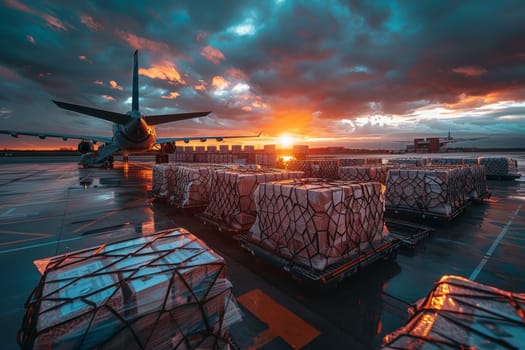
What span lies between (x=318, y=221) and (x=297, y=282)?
4.65ft

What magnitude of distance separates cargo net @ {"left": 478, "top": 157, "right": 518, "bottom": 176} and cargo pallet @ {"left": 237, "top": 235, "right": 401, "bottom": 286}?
22738 millimetres

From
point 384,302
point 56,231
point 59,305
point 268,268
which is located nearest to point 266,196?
point 268,268

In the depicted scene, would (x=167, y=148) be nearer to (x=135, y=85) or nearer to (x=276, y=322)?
(x=135, y=85)

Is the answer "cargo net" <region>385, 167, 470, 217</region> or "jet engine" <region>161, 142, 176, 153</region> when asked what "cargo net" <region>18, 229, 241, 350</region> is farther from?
"jet engine" <region>161, 142, 176, 153</region>

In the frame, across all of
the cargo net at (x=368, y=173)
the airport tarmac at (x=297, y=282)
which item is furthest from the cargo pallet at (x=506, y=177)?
the cargo net at (x=368, y=173)

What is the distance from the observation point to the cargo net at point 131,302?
6.14ft

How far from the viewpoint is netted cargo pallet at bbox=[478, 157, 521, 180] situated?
19625 mm

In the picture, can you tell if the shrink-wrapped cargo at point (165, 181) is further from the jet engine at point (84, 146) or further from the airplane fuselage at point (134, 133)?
the jet engine at point (84, 146)

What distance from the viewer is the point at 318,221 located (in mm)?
4336

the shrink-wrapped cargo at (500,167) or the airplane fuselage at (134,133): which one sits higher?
the airplane fuselage at (134,133)

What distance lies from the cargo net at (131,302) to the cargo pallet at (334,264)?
1.90 m

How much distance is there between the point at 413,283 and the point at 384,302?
3.57 feet

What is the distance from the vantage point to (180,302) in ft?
7.30

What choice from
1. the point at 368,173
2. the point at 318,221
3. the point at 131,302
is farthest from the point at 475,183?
the point at 131,302
